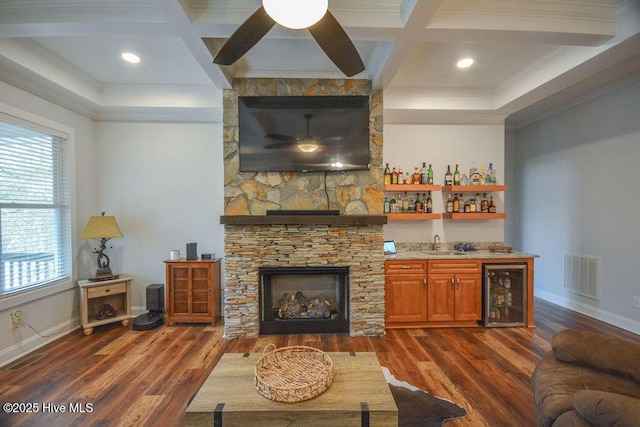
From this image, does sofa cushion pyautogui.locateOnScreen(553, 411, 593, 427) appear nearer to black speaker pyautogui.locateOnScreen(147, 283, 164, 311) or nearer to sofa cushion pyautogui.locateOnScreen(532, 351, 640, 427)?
sofa cushion pyautogui.locateOnScreen(532, 351, 640, 427)

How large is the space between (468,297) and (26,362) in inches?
181

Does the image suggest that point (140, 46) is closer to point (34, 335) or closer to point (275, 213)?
point (275, 213)

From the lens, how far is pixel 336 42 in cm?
159

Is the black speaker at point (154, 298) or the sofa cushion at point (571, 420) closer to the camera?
the sofa cushion at point (571, 420)

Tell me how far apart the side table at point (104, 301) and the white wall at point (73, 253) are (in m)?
0.20

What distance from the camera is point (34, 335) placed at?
9.23ft

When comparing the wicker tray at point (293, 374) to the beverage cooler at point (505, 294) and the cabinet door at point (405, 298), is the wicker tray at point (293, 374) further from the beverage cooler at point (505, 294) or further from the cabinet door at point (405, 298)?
the beverage cooler at point (505, 294)

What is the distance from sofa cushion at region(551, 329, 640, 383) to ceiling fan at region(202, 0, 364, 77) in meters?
2.14

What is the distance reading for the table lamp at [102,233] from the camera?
10.3ft

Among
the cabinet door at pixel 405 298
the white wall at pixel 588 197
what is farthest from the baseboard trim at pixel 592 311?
the cabinet door at pixel 405 298

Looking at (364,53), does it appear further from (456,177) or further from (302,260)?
(302,260)

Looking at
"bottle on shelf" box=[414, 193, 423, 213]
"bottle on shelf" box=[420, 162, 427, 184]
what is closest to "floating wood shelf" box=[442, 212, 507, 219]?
"bottle on shelf" box=[414, 193, 423, 213]

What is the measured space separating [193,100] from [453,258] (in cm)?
373

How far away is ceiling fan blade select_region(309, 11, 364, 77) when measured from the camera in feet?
4.80
